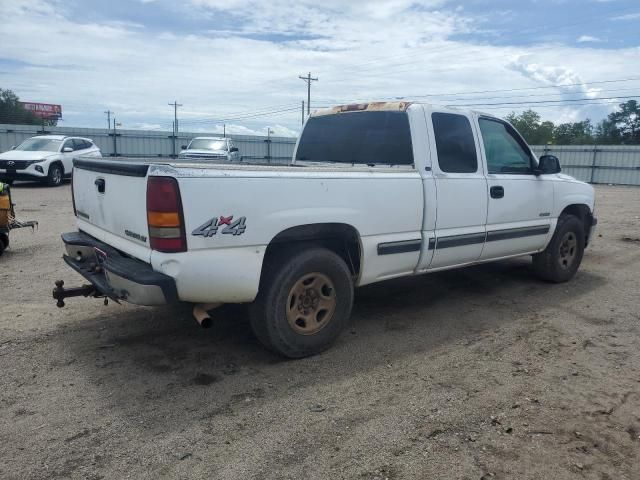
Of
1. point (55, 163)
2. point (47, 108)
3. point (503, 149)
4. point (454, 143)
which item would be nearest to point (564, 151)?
point (55, 163)

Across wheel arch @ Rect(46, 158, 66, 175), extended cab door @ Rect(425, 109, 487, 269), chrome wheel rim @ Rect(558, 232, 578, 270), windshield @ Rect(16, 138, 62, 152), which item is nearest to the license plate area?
extended cab door @ Rect(425, 109, 487, 269)

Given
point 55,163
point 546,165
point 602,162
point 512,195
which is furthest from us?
point 602,162

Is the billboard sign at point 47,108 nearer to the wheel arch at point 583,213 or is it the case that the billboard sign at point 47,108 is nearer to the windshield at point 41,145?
Answer: the windshield at point 41,145

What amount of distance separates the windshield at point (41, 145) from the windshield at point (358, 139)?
47.7ft

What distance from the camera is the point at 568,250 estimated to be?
6.42 metres

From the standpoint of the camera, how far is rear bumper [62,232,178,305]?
3.31 meters

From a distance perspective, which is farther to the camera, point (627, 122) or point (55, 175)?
point (627, 122)

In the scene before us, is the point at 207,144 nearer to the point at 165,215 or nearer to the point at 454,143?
the point at 454,143

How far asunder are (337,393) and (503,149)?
3.23 meters

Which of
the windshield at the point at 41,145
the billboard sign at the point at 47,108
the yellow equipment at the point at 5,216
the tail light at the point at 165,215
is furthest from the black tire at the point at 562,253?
the billboard sign at the point at 47,108

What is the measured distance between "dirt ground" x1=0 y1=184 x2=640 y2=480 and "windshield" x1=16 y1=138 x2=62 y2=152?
44.1 ft

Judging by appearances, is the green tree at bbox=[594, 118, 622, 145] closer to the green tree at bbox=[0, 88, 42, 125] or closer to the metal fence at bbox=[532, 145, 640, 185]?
the metal fence at bbox=[532, 145, 640, 185]

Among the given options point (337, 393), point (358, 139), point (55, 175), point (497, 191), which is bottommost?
point (337, 393)

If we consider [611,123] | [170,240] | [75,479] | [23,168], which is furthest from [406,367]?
[611,123]
